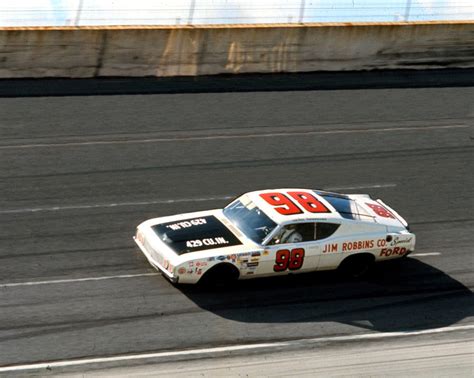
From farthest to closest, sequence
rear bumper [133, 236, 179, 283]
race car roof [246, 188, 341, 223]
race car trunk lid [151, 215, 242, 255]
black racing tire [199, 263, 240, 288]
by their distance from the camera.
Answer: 1. race car roof [246, 188, 341, 223]
2. race car trunk lid [151, 215, 242, 255]
3. black racing tire [199, 263, 240, 288]
4. rear bumper [133, 236, 179, 283]

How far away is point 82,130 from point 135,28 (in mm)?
3803

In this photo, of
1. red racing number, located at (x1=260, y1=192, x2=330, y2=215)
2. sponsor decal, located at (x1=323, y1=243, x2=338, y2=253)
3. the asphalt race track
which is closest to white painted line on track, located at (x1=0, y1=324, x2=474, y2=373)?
the asphalt race track

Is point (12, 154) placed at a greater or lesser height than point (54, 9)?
lesser

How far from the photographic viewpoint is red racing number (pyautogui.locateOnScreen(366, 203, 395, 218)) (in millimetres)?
15823

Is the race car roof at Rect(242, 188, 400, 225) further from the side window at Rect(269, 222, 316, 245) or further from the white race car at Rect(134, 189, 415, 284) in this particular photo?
the side window at Rect(269, 222, 316, 245)

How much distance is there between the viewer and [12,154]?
19.5 meters

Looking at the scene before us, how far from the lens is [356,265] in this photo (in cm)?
1527

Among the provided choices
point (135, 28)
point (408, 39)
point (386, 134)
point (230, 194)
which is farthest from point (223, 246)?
point (408, 39)

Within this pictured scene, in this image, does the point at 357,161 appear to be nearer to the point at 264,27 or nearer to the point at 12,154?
the point at 264,27

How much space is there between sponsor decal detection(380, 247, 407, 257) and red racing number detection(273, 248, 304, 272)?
1483 mm

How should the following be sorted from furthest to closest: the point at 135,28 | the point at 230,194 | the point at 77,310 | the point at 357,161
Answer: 1. the point at 135,28
2. the point at 357,161
3. the point at 230,194
4. the point at 77,310

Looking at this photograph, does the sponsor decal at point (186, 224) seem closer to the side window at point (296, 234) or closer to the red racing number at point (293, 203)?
the red racing number at point (293, 203)

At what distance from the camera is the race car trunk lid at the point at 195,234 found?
14.3 m

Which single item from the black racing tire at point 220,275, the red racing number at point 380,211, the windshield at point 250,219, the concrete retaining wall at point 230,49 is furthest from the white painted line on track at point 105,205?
the concrete retaining wall at point 230,49
